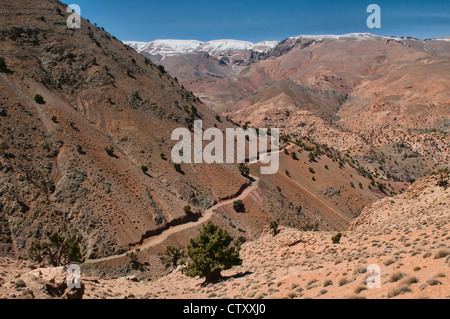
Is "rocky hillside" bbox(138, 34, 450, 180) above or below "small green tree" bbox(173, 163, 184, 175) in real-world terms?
above

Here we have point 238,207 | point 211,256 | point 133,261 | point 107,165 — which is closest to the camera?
point 211,256

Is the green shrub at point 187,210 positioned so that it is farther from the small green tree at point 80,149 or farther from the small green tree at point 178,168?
the small green tree at point 80,149

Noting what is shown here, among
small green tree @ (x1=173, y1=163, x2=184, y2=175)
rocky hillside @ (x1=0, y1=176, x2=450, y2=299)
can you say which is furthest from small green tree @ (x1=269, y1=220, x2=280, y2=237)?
small green tree @ (x1=173, y1=163, x2=184, y2=175)

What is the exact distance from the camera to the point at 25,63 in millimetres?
57375

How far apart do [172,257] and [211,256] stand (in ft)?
49.8

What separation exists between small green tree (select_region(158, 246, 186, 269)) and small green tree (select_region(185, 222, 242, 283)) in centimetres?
1260

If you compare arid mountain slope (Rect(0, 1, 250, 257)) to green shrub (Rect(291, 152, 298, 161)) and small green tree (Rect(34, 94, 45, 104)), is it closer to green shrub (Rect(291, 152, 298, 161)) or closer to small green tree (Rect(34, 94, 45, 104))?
small green tree (Rect(34, 94, 45, 104))

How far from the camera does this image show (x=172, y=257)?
37.3 m

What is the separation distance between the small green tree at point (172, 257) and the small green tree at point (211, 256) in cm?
1260

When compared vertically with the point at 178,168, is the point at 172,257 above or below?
below

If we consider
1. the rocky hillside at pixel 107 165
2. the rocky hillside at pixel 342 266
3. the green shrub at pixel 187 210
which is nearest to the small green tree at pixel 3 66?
the rocky hillside at pixel 107 165

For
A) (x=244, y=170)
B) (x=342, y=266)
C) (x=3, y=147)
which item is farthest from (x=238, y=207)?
(x=342, y=266)

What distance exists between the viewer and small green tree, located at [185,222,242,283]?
23500 millimetres

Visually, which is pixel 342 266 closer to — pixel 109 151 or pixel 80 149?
pixel 80 149
